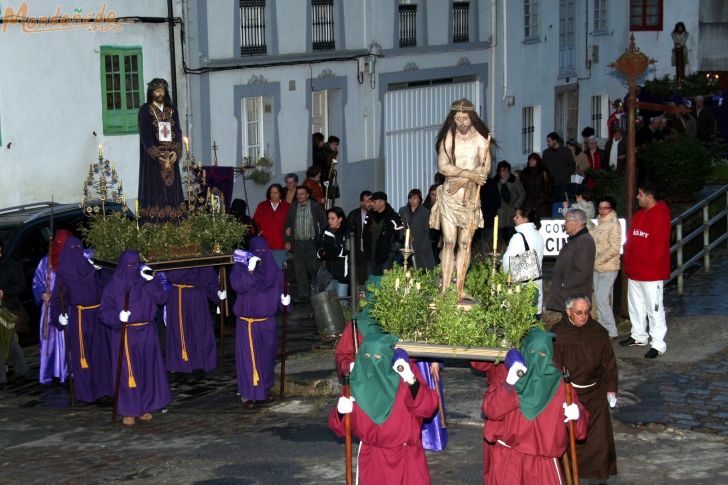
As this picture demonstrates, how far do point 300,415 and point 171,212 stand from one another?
10.8 feet

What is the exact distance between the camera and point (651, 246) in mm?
15750

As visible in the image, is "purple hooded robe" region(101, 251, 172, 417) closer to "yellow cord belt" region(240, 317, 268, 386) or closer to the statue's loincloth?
"yellow cord belt" region(240, 317, 268, 386)

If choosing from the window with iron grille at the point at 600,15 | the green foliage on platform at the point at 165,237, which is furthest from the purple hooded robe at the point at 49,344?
the window with iron grille at the point at 600,15

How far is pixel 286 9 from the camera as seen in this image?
26219 millimetres

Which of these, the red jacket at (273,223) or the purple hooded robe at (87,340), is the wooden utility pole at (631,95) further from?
the purple hooded robe at (87,340)

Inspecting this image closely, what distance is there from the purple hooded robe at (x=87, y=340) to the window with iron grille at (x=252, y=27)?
418 inches

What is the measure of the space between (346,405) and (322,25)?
17887 mm

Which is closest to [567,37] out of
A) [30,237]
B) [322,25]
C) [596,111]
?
[596,111]

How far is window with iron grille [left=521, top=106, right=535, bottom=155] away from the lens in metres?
33.7

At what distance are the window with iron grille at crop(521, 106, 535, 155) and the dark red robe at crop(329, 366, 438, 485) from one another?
23.8 m

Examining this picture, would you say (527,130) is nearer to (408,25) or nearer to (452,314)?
(408,25)

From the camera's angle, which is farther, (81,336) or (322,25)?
(322,25)

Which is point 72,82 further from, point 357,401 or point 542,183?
point 357,401

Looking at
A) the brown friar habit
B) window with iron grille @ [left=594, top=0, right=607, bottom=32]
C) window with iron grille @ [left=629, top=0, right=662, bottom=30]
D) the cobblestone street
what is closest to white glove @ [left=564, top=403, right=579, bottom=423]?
the brown friar habit
